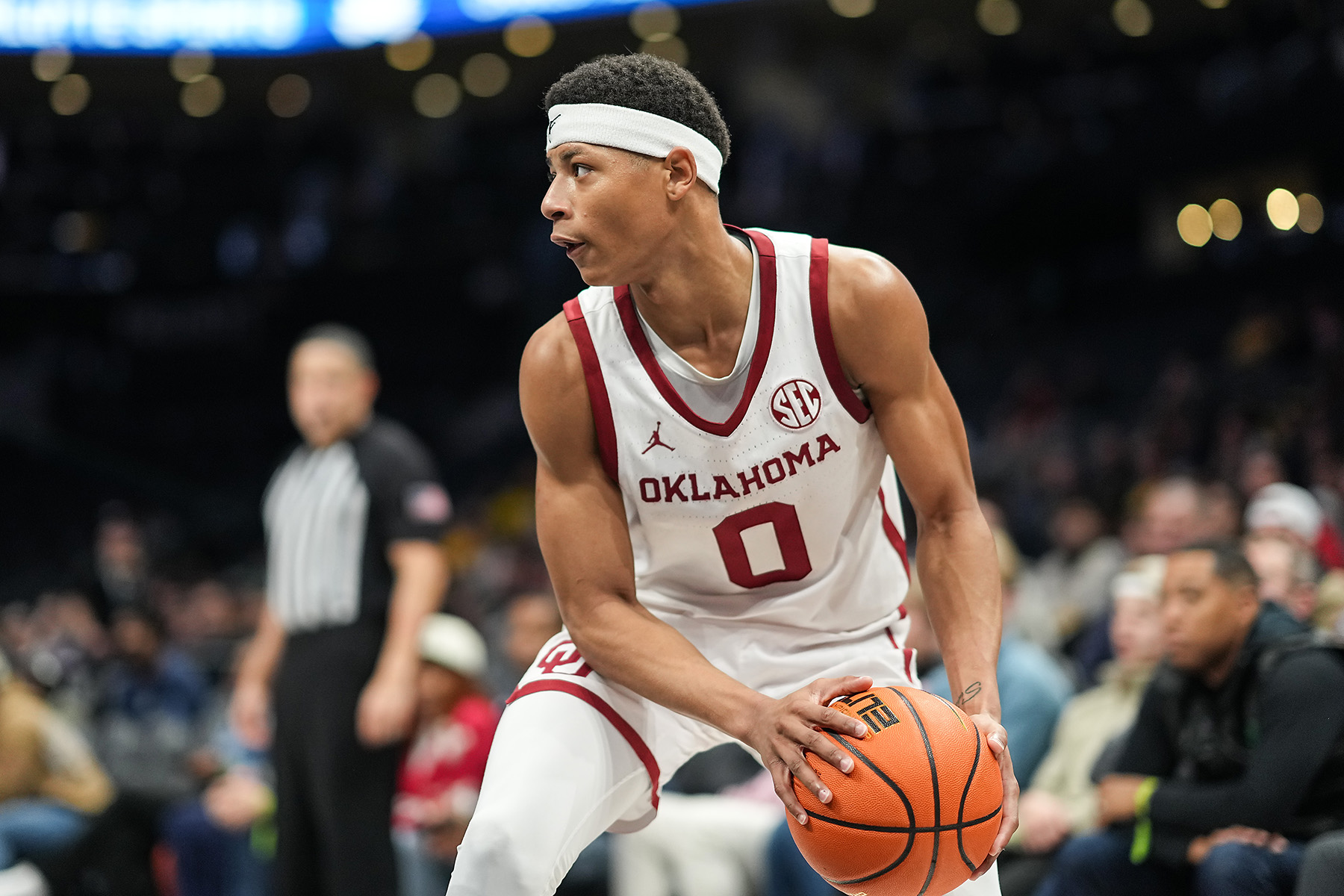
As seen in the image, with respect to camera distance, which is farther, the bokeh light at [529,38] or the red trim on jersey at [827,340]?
the bokeh light at [529,38]

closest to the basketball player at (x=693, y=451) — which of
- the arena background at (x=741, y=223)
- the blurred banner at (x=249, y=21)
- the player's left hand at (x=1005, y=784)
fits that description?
the player's left hand at (x=1005, y=784)

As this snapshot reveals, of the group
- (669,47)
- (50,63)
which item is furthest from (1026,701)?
(50,63)

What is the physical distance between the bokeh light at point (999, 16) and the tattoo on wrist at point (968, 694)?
14.1 meters

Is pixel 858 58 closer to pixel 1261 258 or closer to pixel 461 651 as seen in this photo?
pixel 1261 258

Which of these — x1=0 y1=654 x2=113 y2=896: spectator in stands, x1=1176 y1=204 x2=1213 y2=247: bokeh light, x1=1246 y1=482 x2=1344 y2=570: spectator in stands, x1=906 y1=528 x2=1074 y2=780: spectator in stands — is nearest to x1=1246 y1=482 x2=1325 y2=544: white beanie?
x1=1246 y1=482 x2=1344 y2=570: spectator in stands

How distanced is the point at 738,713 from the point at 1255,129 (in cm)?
1388

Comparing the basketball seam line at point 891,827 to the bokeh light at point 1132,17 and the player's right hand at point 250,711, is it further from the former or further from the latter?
the bokeh light at point 1132,17

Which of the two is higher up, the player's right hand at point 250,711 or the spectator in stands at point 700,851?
the player's right hand at point 250,711

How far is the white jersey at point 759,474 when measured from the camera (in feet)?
9.96

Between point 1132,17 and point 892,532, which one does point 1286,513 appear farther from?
point 1132,17

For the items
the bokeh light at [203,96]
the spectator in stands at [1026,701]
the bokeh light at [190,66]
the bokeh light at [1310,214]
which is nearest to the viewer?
the spectator in stands at [1026,701]

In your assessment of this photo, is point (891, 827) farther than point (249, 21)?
No

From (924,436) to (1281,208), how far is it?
12928 mm

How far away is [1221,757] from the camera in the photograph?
4.18 meters
